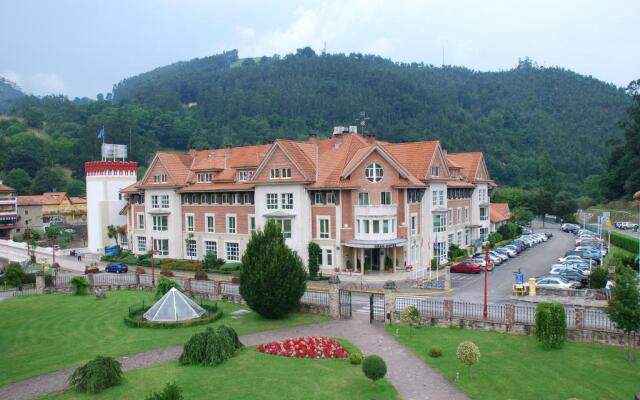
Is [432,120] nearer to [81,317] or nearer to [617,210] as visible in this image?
[617,210]

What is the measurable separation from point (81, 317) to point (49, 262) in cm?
3588

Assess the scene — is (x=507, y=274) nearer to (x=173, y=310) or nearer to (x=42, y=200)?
(x=173, y=310)

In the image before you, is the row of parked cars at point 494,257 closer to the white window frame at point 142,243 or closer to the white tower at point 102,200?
the white window frame at point 142,243

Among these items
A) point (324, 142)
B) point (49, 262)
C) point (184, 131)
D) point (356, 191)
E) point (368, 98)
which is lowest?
point (49, 262)

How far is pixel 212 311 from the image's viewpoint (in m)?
34.1

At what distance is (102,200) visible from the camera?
6912 cm

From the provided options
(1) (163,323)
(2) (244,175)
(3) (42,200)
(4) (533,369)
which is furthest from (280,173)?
(3) (42,200)

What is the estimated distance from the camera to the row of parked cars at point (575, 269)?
38.8m

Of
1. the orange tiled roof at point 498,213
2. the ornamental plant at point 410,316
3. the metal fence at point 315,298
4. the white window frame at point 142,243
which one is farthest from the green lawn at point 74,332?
the orange tiled roof at point 498,213

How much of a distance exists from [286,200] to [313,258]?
5.98 m

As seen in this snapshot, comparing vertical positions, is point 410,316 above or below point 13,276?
above

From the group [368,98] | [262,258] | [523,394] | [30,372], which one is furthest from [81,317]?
[368,98]

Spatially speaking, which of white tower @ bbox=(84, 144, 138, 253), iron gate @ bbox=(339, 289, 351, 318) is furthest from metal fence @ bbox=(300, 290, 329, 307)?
white tower @ bbox=(84, 144, 138, 253)

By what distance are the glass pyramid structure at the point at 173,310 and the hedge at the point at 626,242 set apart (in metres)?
44.8
